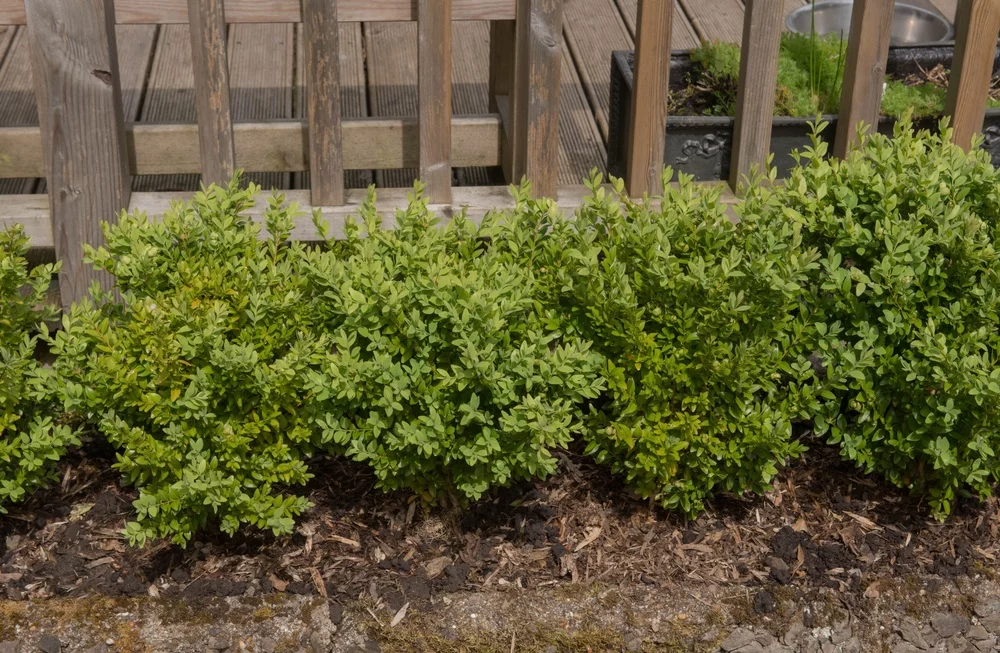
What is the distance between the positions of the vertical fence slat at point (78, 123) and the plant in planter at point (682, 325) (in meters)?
1.12

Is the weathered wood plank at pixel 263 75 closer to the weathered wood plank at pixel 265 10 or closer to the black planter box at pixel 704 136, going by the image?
the weathered wood plank at pixel 265 10

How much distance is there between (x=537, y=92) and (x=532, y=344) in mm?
861

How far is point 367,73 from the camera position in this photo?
4883 millimetres

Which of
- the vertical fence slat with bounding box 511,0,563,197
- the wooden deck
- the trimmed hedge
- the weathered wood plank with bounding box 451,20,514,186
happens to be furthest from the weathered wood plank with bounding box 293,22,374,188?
the trimmed hedge

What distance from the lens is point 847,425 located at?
2.93 meters

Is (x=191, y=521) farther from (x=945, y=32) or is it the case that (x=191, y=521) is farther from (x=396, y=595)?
(x=945, y=32)

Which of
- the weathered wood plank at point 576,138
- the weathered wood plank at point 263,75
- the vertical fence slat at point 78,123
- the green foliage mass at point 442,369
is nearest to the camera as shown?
the green foliage mass at point 442,369

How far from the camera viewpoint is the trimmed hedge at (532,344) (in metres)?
2.57

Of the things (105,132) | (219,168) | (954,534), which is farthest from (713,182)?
(105,132)

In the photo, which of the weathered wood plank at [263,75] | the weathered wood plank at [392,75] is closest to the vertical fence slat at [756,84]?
the weathered wood plank at [392,75]

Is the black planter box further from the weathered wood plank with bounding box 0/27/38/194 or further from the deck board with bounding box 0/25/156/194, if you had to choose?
the weathered wood plank with bounding box 0/27/38/194

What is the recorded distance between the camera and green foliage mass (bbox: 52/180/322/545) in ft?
8.42

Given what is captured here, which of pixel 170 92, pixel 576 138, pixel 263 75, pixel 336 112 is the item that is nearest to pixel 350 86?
pixel 263 75

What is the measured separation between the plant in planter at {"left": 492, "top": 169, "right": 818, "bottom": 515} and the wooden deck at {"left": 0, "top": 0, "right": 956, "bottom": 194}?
1.20m
